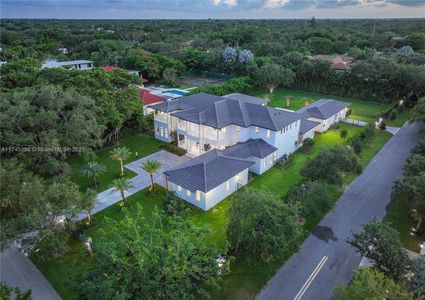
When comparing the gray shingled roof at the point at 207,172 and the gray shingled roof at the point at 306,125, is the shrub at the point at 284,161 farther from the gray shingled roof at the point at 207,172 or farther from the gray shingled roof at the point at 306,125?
the gray shingled roof at the point at 207,172

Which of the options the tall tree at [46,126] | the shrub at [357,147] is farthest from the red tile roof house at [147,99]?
the shrub at [357,147]

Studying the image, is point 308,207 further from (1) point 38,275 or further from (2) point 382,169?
(1) point 38,275

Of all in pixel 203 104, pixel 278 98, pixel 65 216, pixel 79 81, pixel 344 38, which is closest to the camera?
pixel 65 216

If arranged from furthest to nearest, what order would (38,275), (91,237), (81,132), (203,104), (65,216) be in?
(203,104), (81,132), (91,237), (65,216), (38,275)

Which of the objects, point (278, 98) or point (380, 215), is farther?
point (278, 98)

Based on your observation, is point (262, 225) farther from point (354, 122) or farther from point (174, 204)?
point (354, 122)

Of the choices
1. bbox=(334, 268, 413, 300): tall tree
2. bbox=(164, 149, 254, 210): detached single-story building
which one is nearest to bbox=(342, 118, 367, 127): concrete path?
bbox=(164, 149, 254, 210): detached single-story building

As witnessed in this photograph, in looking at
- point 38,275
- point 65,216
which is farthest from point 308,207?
point 38,275
